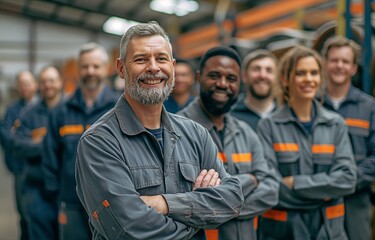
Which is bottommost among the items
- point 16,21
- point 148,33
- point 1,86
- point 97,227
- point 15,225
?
point 15,225

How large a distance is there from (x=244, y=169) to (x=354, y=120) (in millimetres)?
1026

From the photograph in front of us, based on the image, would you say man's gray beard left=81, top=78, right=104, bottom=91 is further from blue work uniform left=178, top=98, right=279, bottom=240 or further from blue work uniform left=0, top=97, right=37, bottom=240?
blue work uniform left=0, top=97, right=37, bottom=240

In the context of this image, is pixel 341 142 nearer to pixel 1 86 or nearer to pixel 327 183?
pixel 327 183

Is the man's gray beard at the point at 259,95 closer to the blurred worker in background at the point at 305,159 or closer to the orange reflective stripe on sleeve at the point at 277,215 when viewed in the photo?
the blurred worker in background at the point at 305,159

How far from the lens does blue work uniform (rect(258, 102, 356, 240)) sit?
2447 millimetres

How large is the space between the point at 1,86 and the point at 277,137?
1207 cm

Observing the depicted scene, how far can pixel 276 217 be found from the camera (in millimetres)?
2535

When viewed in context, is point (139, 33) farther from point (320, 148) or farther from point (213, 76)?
point (320, 148)

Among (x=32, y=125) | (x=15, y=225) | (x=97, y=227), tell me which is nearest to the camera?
(x=97, y=227)

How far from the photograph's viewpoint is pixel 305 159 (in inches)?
100.0

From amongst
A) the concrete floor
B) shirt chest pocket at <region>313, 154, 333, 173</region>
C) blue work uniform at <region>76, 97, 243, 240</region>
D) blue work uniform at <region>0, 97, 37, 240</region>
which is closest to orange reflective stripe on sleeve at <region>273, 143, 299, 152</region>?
shirt chest pocket at <region>313, 154, 333, 173</region>

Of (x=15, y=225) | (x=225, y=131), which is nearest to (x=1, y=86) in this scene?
(x=15, y=225)

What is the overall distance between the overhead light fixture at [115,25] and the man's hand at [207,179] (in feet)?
36.0

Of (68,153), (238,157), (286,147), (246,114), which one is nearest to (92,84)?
(68,153)
